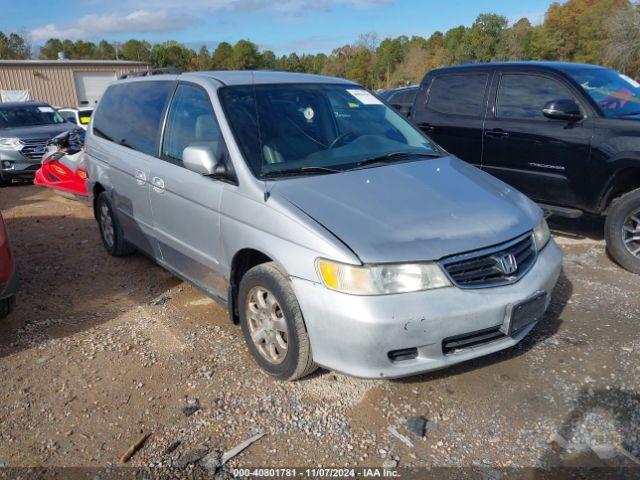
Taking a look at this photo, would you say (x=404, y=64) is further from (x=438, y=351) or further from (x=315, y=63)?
(x=438, y=351)

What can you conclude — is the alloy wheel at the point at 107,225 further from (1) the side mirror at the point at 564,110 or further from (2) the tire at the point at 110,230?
(1) the side mirror at the point at 564,110

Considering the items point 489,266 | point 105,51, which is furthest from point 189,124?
point 105,51

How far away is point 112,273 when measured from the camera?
5.14 meters

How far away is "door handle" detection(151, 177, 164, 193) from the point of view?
4.01 m

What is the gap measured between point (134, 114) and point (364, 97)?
2108mm

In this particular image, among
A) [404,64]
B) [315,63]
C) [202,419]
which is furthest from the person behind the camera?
[315,63]

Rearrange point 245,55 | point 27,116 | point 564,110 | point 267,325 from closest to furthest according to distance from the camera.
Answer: point 267,325, point 564,110, point 27,116, point 245,55

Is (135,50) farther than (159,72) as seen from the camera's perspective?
Yes

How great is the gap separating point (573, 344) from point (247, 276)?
227 centimetres

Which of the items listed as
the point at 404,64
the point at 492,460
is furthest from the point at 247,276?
the point at 404,64

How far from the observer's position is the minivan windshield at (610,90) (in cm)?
510

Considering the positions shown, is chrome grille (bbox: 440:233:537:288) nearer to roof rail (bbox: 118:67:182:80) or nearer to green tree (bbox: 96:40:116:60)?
roof rail (bbox: 118:67:182:80)

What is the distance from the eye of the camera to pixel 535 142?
5.40m

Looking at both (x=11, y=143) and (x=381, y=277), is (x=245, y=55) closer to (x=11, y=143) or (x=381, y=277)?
(x=11, y=143)
